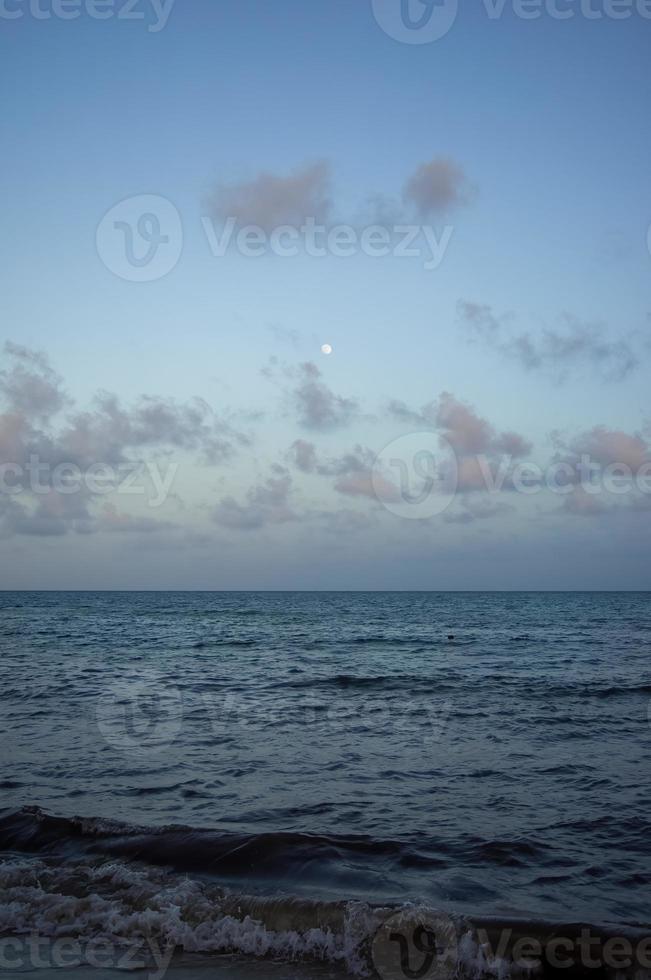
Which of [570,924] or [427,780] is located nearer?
[570,924]

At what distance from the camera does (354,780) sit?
12.3 m

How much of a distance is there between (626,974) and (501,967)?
122 centimetres

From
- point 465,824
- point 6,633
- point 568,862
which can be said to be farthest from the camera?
point 6,633

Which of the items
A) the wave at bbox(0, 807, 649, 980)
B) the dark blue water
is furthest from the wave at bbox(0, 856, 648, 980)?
the dark blue water

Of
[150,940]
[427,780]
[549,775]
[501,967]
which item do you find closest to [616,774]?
[549,775]

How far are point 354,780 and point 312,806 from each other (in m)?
→ 1.52

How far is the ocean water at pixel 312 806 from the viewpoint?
769cm

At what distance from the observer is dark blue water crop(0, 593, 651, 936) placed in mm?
8688

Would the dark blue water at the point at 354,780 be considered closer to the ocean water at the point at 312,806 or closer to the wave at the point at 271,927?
the ocean water at the point at 312,806

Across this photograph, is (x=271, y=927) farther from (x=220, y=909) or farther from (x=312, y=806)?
(x=312, y=806)

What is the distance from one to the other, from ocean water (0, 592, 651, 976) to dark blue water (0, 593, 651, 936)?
0.16ft

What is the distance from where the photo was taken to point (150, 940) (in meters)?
7.10

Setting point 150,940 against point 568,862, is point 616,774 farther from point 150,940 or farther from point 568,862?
point 150,940

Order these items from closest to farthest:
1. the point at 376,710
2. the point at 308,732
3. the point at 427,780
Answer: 1. the point at 427,780
2. the point at 308,732
3. the point at 376,710
